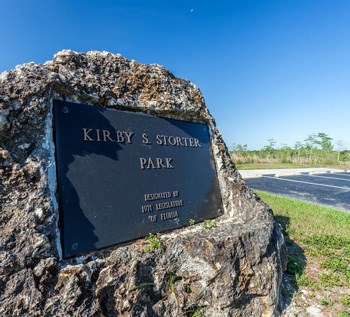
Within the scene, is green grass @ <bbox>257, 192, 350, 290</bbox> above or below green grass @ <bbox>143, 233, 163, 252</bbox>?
below

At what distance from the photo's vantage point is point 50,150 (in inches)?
67.8

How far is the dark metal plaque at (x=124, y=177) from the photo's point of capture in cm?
173

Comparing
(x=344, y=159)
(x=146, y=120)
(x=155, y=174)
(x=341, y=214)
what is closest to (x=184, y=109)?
(x=146, y=120)

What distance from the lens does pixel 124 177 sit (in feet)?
6.59

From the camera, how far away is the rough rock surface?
1422 mm

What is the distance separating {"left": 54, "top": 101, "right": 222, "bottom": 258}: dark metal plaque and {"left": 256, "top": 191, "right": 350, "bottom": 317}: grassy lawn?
111cm

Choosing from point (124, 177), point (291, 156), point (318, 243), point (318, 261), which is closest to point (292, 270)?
point (318, 261)

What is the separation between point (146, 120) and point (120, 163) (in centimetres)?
51

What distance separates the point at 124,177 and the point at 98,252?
23.1 inches

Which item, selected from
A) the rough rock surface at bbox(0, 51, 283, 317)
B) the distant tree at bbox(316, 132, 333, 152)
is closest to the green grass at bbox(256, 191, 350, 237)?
the rough rock surface at bbox(0, 51, 283, 317)

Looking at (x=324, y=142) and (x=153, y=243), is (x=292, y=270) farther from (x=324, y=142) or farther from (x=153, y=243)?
(x=324, y=142)

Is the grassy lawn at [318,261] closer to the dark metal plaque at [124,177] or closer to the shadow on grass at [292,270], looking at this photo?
the shadow on grass at [292,270]

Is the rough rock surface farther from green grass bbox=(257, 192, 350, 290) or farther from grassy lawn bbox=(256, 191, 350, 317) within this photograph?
green grass bbox=(257, 192, 350, 290)

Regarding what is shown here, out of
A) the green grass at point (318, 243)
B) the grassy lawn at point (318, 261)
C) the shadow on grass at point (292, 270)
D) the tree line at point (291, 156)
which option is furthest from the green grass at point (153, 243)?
the tree line at point (291, 156)
